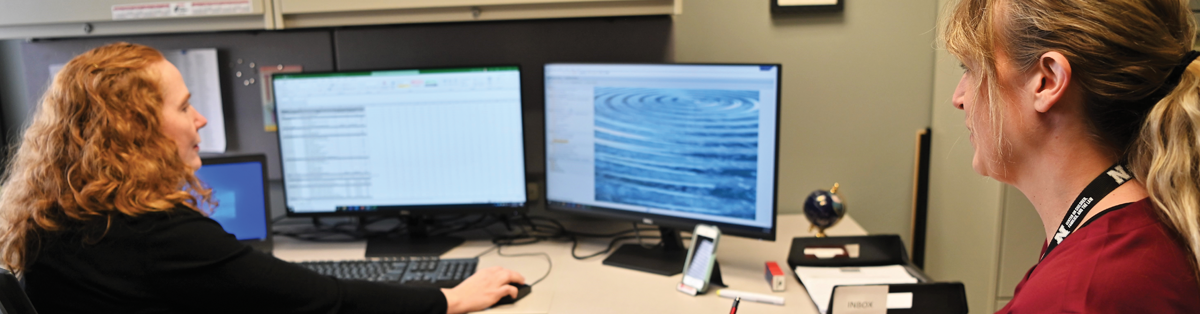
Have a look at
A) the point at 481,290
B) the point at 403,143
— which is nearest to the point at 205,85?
the point at 403,143

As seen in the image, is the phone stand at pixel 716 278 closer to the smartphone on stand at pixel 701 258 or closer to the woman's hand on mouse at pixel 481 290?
the smartphone on stand at pixel 701 258

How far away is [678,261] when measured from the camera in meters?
1.40

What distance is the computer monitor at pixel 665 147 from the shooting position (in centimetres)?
127

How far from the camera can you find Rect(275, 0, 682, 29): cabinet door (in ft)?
4.37

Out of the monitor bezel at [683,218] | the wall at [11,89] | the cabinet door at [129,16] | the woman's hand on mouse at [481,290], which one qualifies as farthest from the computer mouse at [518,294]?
the wall at [11,89]

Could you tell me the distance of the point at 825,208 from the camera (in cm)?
141

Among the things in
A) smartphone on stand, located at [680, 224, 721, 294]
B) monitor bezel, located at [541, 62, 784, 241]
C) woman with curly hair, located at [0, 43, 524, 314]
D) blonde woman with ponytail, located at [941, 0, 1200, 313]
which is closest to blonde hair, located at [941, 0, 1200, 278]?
blonde woman with ponytail, located at [941, 0, 1200, 313]

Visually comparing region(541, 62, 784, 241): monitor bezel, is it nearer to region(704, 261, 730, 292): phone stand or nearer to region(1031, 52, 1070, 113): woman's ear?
region(704, 261, 730, 292): phone stand

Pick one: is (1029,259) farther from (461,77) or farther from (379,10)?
(379,10)

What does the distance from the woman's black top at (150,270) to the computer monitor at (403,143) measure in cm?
50

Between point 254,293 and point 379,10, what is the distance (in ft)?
1.99

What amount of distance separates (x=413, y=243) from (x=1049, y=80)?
1.29 metres

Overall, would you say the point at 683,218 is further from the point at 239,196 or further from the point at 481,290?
the point at 239,196

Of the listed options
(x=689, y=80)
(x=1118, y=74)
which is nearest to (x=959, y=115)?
(x=689, y=80)
